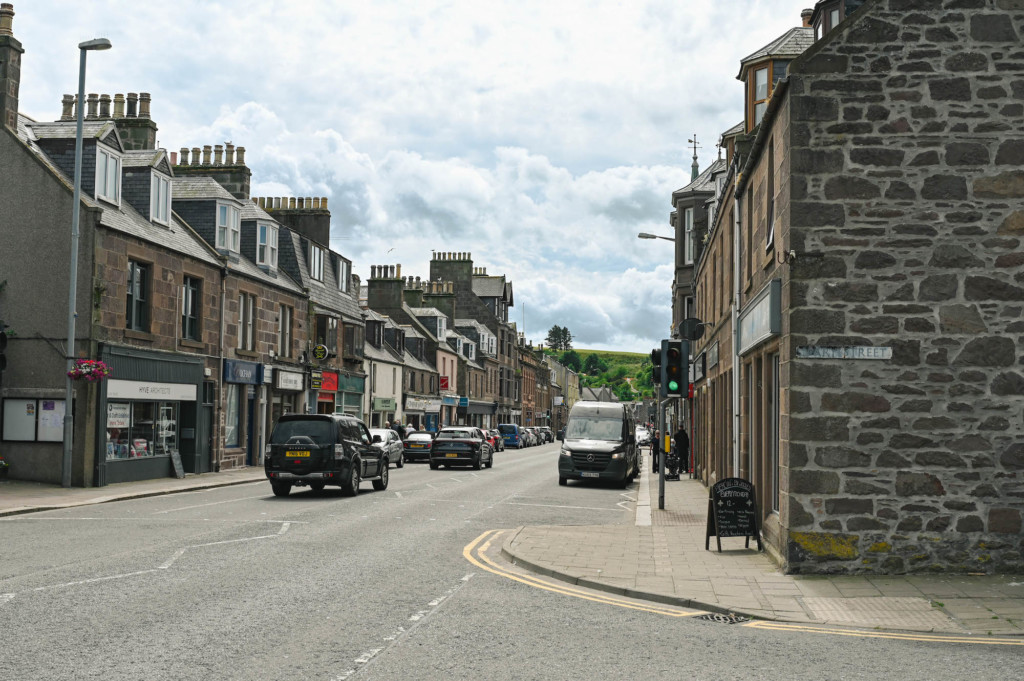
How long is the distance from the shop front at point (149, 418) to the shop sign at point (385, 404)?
22.0 metres

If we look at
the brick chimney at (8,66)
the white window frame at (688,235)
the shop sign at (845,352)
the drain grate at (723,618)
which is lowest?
the drain grate at (723,618)

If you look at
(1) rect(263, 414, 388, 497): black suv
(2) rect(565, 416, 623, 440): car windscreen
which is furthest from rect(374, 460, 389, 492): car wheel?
(2) rect(565, 416, 623, 440): car windscreen

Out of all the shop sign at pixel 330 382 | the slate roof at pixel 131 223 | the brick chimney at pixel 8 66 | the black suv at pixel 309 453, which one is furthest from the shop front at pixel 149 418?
the shop sign at pixel 330 382

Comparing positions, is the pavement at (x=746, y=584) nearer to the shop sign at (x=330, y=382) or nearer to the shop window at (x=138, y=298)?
the shop window at (x=138, y=298)

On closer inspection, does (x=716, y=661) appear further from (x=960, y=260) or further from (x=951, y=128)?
(x=951, y=128)

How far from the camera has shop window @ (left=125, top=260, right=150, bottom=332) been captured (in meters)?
26.3

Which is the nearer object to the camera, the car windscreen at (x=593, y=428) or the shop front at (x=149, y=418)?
the shop front at (x=149, y=418)

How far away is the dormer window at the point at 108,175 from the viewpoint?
25.6 meters

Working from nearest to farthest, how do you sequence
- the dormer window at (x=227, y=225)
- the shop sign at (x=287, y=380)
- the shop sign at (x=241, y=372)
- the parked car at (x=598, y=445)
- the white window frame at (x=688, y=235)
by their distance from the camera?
the parked car at (x=598, y=445), the shop sign at (x=241, y=372), the dormer window at (x=227, y=225), the shop sign at (x=287, y=380), the white window frame at (x=688, y=235)

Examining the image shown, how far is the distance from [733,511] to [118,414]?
1854cm

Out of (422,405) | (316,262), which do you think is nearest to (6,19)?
(316,262)

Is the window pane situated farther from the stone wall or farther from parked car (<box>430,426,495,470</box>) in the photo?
parked car (<box>430,426,495,470</box>)

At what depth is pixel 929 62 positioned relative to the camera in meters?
11.6

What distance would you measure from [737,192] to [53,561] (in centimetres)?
1321
